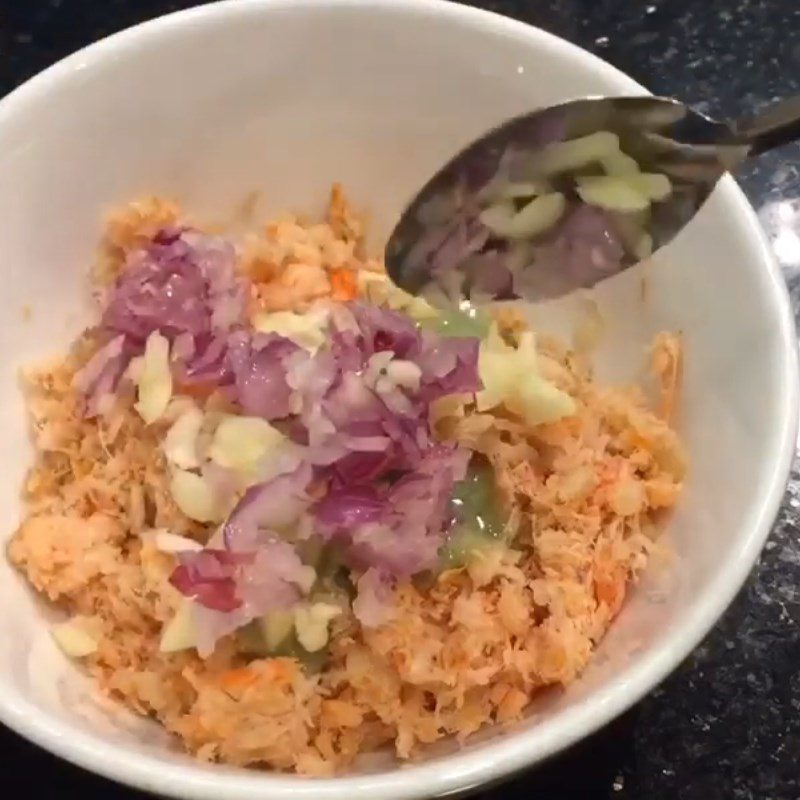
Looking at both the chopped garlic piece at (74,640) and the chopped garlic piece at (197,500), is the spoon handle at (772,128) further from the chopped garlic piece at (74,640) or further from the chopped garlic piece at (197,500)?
the chopped garlic piece at (74,640)

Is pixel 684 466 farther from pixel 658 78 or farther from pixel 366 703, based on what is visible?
pixel 658 78

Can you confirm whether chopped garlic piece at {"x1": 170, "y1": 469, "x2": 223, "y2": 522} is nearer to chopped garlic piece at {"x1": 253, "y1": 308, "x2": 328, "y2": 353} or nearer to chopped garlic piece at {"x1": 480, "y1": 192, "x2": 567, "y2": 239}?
chopped garlic piece at {"x1": 253, "y1": 308, "x2": 328, "y2": 353}

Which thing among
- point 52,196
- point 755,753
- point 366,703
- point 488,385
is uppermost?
point 52,196

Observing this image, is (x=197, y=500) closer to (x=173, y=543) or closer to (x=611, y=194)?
(x=173, y=543)

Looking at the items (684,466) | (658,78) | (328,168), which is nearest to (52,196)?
(328,168)

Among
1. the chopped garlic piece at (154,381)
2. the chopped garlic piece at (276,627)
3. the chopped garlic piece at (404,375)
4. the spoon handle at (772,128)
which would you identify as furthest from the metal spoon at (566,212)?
the chopped garlic piece at (276,627)
